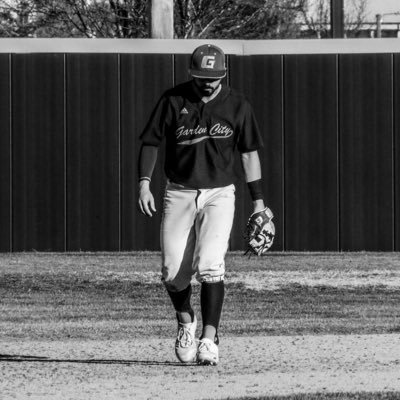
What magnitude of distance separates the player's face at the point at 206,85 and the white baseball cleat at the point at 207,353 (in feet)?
4.56

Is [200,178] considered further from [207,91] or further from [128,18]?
[128,18]

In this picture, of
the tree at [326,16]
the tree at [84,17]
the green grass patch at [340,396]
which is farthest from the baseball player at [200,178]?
the tree at [326,16]

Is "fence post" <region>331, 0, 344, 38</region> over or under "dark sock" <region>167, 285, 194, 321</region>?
over

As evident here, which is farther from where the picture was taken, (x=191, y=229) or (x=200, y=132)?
(x=191, y=229)

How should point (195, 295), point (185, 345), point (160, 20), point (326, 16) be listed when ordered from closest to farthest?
point (185, 345) < point (195, 295) < point (160, 20) < point (326, 16)

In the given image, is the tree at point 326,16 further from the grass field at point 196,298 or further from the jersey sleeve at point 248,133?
the jersey sleeve at point 248,133

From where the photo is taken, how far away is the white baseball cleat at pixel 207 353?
7121mm

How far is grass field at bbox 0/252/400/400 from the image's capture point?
9070 mm

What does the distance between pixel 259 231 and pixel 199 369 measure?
993 mm

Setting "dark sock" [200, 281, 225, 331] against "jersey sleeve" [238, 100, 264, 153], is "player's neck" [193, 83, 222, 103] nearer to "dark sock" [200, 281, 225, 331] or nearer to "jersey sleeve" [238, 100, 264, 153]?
"jersey sleeve" [238, 100, 264, 153]

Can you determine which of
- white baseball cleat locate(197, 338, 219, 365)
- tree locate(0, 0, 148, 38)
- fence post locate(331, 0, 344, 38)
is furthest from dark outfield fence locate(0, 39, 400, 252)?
tree locate(0, 0, 148, 38)

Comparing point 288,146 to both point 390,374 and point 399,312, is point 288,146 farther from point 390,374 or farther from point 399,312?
point 390,374

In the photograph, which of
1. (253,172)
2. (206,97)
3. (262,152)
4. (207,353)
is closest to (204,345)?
(207,353)

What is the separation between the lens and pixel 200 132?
729cm
